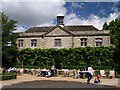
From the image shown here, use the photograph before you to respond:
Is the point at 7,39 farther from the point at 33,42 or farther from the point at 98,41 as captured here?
the point at 98,41

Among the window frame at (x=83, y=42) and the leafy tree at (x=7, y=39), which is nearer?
the leafy tree at (x=7, y=39)

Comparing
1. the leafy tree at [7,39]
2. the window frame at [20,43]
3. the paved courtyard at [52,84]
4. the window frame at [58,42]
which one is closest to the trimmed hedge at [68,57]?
Answer: the window frame at [58,42]

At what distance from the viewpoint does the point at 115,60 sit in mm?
46062

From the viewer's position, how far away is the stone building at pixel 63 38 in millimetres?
49922

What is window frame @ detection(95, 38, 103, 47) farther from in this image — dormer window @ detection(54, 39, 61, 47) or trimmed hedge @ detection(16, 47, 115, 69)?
dormer window @ detection(54, 39, 61, 47)

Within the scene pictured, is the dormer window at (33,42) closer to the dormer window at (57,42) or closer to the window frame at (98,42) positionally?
the dormer window at (57,42)

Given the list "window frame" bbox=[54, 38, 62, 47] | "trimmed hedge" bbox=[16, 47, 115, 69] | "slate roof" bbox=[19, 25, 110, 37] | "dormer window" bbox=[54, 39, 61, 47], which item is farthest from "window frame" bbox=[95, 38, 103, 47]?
"dormer window" bbox=[54, 39, 61, 47]

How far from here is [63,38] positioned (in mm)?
51094

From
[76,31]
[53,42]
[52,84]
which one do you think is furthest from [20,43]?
[52,84]

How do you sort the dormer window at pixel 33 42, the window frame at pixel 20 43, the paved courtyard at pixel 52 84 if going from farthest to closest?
the window frame at pixel 20 43, the dormer window at pixel 33 42, the paved courtyard at pixel 52 84

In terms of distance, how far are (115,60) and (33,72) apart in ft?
45.8

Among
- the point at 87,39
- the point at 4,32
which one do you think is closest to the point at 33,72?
the point at 4,32

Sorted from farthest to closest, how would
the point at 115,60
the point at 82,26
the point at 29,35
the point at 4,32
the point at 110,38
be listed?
1. the point at 82,26
2. the point at 29,35
3. the point at 110,38
4. the point at 115,60
5. the point at 4,32

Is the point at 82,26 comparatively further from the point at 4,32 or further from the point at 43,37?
the point at 4,32
